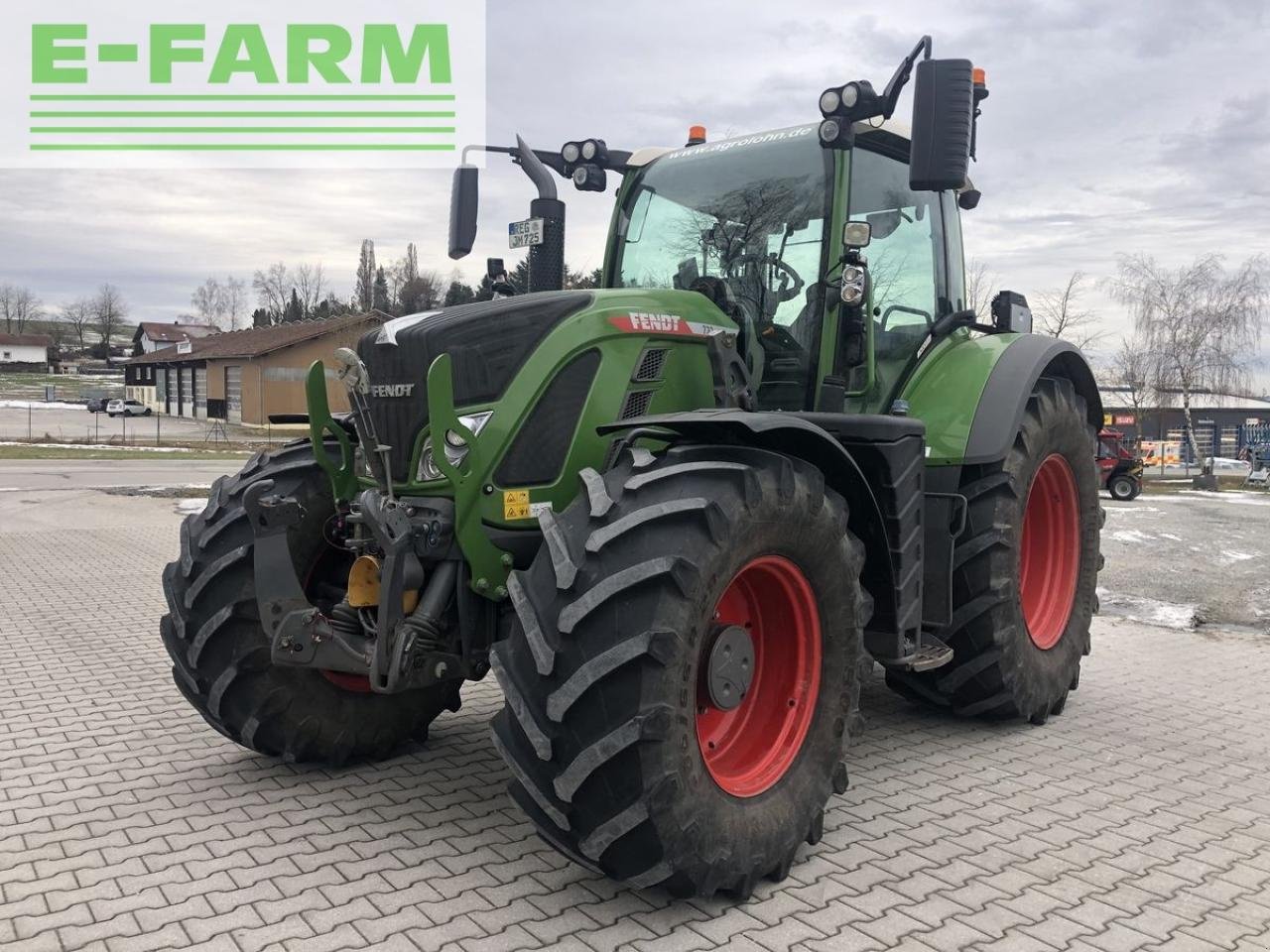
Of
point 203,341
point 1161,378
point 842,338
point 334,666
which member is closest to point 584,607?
Answer: point 334,666

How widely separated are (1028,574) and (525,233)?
10.6 ft

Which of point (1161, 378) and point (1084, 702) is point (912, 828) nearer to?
point (1084, 702)

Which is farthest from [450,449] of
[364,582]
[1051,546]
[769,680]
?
[1051,546]

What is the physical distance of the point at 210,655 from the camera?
4.00 metres

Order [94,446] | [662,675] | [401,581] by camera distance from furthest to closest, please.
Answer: [94,446] < [401,581] < [662,675]

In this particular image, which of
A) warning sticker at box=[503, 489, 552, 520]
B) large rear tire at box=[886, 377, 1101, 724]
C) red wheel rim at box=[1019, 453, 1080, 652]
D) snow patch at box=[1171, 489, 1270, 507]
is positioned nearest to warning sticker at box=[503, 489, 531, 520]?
warning sticker at box=[503, 489, 552, 520]

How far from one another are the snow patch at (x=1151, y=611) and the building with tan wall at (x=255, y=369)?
33174 mm

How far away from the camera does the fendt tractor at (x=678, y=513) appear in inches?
116

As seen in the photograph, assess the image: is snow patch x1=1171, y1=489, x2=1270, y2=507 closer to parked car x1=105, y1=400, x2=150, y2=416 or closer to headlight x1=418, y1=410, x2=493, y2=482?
headlight x1=418, y1=410, x2=493, y2=482

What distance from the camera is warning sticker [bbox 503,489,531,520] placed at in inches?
141

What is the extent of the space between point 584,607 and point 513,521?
0.80 m

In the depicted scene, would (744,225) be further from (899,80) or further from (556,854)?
(556,854)

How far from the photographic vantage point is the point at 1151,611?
336 inches

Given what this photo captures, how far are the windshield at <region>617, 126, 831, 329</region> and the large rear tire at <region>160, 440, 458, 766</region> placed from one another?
182 cm
